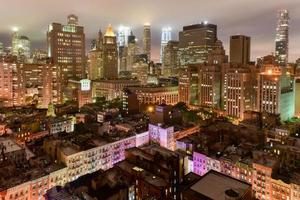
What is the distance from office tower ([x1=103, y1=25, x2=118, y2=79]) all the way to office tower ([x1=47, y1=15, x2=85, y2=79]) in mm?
22199

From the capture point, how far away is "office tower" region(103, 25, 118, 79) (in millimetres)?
184125

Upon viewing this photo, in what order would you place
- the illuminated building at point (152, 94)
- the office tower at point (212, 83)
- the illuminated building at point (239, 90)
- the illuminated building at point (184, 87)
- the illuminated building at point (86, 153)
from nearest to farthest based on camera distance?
1. the illuminated building at point (86, 153)
2. the illuminated building at point (239, 90)
3. the office tower at point (212, 83)
4. the illuminated building at point (184, 87)
5. the illuminated building at point (152, 94)

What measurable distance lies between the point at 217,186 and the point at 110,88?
115952 mm

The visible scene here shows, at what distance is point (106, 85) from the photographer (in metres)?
152

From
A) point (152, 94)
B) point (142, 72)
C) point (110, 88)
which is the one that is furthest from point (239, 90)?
point (142, 72)

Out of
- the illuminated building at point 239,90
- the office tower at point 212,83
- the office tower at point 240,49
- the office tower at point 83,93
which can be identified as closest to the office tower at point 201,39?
the office tower at point 240,49

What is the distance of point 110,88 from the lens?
488 ft

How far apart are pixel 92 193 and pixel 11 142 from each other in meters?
30.8

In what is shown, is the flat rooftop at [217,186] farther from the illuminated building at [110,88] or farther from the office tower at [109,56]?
the office tower at [109,56]

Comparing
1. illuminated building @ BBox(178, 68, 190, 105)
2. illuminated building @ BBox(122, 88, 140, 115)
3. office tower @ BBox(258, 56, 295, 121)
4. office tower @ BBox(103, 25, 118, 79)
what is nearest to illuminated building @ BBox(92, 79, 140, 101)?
office tower @ BBox(103, 25, 118, 79)

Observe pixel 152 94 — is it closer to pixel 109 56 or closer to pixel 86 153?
pixel 109 56

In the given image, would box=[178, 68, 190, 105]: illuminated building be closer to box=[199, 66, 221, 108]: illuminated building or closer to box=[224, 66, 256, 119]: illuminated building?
box=[199, 66, 221, 108]: illuminated building

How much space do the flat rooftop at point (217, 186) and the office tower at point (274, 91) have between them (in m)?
57.4

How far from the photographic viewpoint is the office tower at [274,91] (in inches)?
3492
